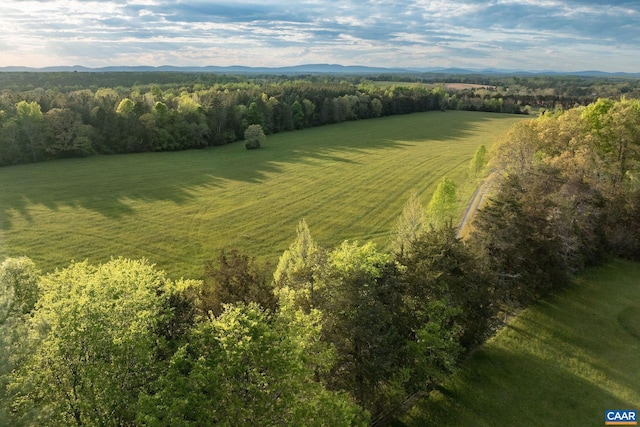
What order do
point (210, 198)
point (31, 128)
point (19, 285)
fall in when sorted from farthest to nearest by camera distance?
point (31, 128)
point (210, 198)
point (19, 285)

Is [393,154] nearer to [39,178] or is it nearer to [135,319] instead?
[39,178]

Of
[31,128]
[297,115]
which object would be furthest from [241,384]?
[297,115]

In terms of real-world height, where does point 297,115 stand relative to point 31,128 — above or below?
above

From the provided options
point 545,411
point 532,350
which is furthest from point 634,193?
point 545,411

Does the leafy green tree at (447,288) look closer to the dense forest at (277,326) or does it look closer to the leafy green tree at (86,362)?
the dense forest at (277,326)

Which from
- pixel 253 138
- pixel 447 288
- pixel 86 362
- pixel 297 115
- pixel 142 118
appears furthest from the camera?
pixel 297 115

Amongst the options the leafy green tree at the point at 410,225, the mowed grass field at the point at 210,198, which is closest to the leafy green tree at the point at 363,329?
the leafy green tree at the point at 410,225

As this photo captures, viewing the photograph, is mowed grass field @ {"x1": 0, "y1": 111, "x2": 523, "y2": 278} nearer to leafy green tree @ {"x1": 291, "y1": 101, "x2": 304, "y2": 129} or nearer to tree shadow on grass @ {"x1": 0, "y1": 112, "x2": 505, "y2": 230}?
tree shadow on grass @ {"x1": 0, "y1": 112, "x2": 505, "y2": 230}

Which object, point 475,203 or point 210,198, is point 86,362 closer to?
point 210,198
